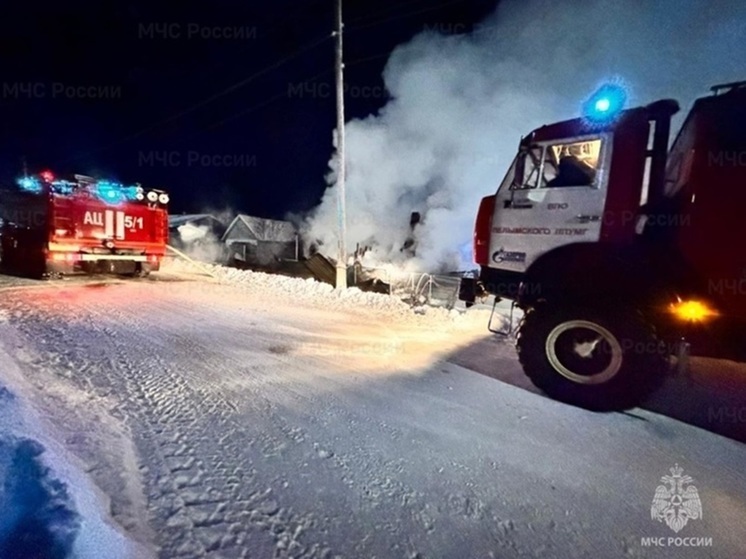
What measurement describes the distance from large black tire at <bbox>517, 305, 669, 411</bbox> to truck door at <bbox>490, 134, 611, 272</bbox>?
782 mm

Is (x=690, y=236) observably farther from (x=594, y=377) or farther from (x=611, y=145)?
(x=594, y=377)

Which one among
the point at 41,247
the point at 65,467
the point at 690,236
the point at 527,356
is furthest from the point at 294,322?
the point at 41,247

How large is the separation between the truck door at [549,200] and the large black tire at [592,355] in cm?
78

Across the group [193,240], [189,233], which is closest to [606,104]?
[193,240]

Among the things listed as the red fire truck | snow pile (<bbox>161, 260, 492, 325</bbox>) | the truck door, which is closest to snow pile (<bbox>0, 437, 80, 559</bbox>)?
the truck door

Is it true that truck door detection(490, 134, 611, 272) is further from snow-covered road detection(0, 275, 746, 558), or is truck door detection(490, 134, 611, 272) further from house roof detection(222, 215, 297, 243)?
house roof detection(222, 215, 297, 243)

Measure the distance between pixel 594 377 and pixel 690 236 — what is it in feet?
5.09

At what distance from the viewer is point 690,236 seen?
3.43m

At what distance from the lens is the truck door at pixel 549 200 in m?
3.96

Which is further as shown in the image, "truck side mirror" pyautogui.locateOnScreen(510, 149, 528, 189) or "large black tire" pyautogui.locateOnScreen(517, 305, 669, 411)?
"truck side mirror" pyautogui.locateOnScreen(510, 149, 528, 189)

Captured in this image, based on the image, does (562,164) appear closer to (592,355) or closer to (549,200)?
(549,200)

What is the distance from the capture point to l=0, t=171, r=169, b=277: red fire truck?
8.21m

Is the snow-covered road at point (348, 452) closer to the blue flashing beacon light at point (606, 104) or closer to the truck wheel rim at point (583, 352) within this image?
the truck wheel rim at point (583, 352)

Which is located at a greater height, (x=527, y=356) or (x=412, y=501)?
(x=527, y=356)
